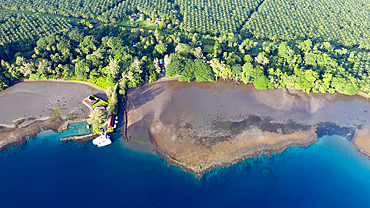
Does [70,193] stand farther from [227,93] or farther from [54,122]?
[227,93]

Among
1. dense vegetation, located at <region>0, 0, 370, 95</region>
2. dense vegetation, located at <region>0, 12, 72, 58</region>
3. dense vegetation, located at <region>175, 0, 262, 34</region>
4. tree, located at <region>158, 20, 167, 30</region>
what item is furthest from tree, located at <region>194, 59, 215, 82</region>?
dense vegetation, located at <region>0, 12, 72, 58</region>

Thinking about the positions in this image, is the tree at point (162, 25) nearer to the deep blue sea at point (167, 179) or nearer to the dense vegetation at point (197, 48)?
the dense vegetation at point (197, 48)

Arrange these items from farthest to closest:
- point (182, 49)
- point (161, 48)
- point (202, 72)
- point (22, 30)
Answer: point (22, 30), point (161, 48), point (182, 49), point (202, 72)

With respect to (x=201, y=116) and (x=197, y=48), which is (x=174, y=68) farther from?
(x=201, y=116)

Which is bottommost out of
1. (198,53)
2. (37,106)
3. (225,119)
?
(225,119)

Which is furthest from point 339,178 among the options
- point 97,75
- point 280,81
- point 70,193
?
Result: point 97,75

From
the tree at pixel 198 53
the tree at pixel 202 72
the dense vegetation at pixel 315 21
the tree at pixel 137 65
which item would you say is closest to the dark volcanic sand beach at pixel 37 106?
the tree at pixel 137 65

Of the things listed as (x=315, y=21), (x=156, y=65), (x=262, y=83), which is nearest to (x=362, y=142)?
(x=262, y=83)
